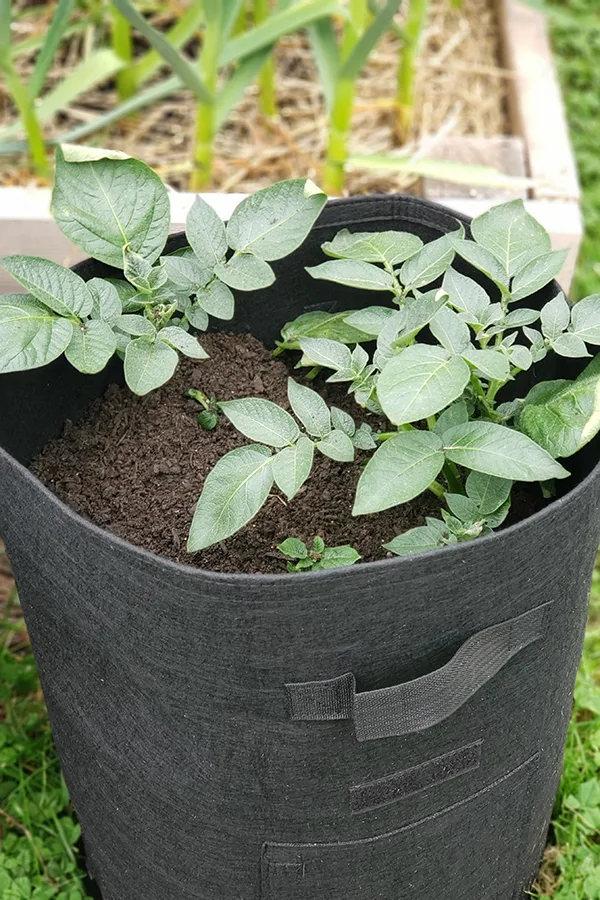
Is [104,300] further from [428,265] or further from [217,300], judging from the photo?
[428,265]

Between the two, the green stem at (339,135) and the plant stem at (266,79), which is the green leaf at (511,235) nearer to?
the green stem at (339,135)

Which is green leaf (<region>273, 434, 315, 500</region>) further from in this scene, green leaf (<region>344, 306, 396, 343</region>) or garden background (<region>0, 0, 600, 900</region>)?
garden background (<region>0, 0, 600, 900</region>)

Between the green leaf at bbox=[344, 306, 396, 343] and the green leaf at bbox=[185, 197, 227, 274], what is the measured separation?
4.8 inches

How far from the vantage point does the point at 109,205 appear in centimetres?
89

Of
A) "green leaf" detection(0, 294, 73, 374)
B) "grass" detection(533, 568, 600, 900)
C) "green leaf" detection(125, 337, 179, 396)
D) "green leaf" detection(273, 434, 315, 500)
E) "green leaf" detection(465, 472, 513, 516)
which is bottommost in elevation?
"grass" detection(533, 568, 600, 900)

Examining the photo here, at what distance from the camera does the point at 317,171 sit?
1643 mm

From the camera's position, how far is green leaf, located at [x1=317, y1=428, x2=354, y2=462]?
812 mm

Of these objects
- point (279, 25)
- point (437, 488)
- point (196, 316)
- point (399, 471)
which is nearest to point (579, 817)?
point (437, 488)

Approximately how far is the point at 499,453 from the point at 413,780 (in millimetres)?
264

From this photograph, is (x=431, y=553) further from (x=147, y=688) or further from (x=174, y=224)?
(x=174, y=224)

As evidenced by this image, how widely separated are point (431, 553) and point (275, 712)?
172mm

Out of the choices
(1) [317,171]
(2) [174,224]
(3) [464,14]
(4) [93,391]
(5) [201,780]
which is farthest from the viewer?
(3) [464,14]

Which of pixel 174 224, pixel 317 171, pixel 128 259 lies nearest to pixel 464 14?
pixel 317 171

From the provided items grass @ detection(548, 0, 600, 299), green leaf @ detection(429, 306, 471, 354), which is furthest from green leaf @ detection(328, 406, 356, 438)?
grass @ detection(548, 0, 600, 299)
